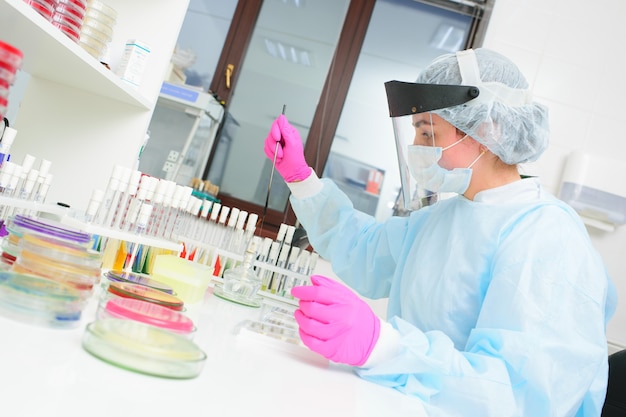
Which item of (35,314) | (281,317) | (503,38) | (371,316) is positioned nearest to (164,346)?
(35,314)

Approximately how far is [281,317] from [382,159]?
2280mm

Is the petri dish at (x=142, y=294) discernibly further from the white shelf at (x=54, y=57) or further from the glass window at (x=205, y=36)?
the glass window at (x=205, y=36)

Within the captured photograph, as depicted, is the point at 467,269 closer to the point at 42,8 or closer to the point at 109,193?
the point at 109,193

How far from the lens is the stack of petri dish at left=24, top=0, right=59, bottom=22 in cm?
98

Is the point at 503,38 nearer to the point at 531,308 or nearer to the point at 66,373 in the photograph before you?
the point at 531,308

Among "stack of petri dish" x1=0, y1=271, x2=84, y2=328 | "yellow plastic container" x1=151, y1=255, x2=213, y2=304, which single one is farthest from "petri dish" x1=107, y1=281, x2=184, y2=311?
"yellow plastic container" x1=151, y1=255, x2=213, y2=304

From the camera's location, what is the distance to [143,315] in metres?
0.66

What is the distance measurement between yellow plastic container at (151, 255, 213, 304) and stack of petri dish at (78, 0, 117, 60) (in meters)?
0.57

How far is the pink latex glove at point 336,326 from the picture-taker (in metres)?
0.89

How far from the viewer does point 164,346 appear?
567 millimetres

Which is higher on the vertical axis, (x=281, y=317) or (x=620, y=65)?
(x=620, y=65)

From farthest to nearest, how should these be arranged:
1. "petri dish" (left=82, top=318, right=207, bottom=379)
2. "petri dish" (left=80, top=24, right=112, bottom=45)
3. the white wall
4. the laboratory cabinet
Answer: the white wall < the laboratory cabinet < "petri dish" (left=80, top=24, right=112, bottom=45) < "petri dish" (left=82, top=318, right=207, bottom=379)

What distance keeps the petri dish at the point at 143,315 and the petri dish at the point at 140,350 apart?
4 cm

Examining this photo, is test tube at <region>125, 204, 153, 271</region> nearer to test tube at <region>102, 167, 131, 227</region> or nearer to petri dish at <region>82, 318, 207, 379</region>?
test tube at <region>102, 167, 131, 227</region>
